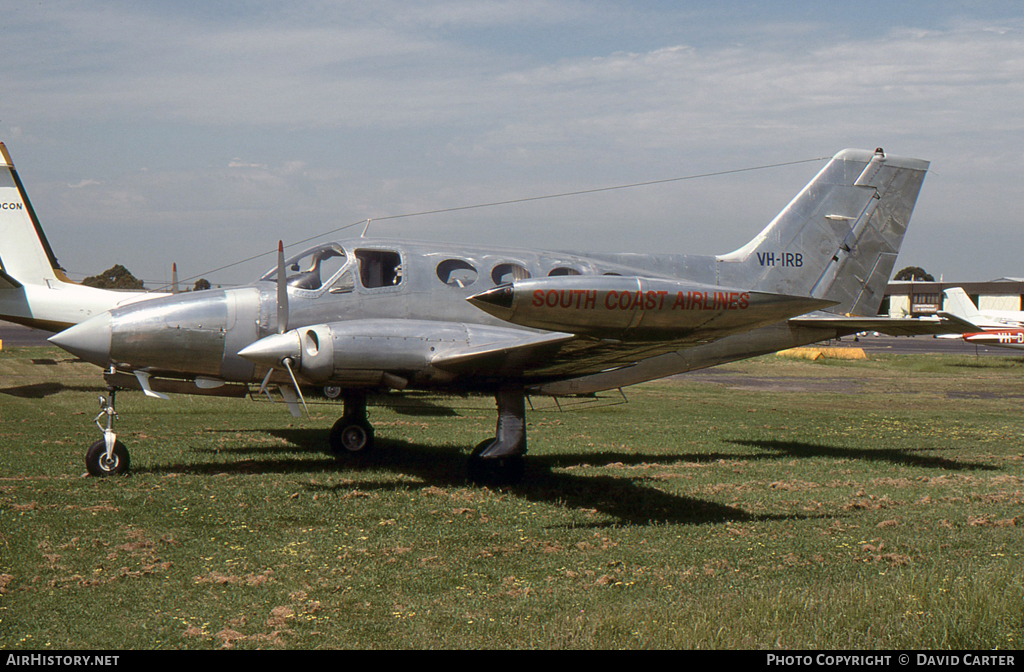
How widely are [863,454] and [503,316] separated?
31.7ft

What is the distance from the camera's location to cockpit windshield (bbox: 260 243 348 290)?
39.2ft

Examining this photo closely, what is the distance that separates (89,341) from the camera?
1091 centimetres

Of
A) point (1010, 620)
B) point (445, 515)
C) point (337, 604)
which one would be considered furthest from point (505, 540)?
point (1010, 620)

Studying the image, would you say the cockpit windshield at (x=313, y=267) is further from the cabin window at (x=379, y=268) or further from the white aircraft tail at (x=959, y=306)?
the white aircraft tail at (x=959, y=306)

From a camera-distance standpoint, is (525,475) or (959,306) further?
(959,306)

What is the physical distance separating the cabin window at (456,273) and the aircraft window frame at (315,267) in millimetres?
1352

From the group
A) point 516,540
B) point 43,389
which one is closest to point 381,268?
point 516,540

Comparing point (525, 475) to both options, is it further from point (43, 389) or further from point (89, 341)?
point (43, 389)

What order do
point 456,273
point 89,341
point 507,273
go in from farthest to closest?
point 507,273 < point 456,273 < point 89,341

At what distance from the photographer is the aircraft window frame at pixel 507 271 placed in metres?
12.6

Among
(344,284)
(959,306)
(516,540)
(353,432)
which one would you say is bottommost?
(516,540)

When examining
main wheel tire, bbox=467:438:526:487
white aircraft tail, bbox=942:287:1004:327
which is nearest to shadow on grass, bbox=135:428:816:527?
main wheel tire, bbox=467:438:526:487

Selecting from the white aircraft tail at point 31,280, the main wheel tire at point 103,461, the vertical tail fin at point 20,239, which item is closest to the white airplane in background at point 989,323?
the white aircraft tail at point 31,280

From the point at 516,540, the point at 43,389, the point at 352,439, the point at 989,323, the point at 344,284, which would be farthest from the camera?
the point at 989,323
